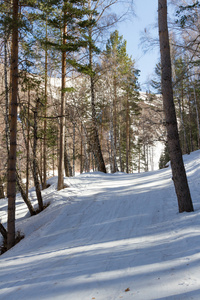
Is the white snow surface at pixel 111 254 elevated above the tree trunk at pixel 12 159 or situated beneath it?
situated beneath

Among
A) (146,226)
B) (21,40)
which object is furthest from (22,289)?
(21,40)

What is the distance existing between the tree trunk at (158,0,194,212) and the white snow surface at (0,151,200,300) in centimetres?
40

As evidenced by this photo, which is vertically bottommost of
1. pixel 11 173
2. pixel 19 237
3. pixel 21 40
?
pixel 19 237

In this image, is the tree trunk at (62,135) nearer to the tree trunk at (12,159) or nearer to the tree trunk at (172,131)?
the tree trunk at (12,159)

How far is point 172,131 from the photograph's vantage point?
16.1ft

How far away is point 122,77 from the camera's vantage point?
17.5 meters

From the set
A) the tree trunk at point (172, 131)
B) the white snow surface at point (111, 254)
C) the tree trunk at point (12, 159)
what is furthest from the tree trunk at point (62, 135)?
the tree trunk at point (172, 131)

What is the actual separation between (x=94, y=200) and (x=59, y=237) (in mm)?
2394

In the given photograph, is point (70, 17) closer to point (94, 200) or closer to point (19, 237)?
point (94, 200)

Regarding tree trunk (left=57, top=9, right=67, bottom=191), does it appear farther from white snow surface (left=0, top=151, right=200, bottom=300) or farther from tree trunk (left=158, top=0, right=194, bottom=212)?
tree trunk (left=158, top=0, right=194, bottom=212)

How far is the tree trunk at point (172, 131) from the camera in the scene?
Result: 4.88m

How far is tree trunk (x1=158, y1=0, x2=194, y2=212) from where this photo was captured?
4879mm

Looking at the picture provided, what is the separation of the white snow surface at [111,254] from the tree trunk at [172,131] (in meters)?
0.40

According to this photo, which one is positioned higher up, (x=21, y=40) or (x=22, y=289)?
(x=21, y=40)
